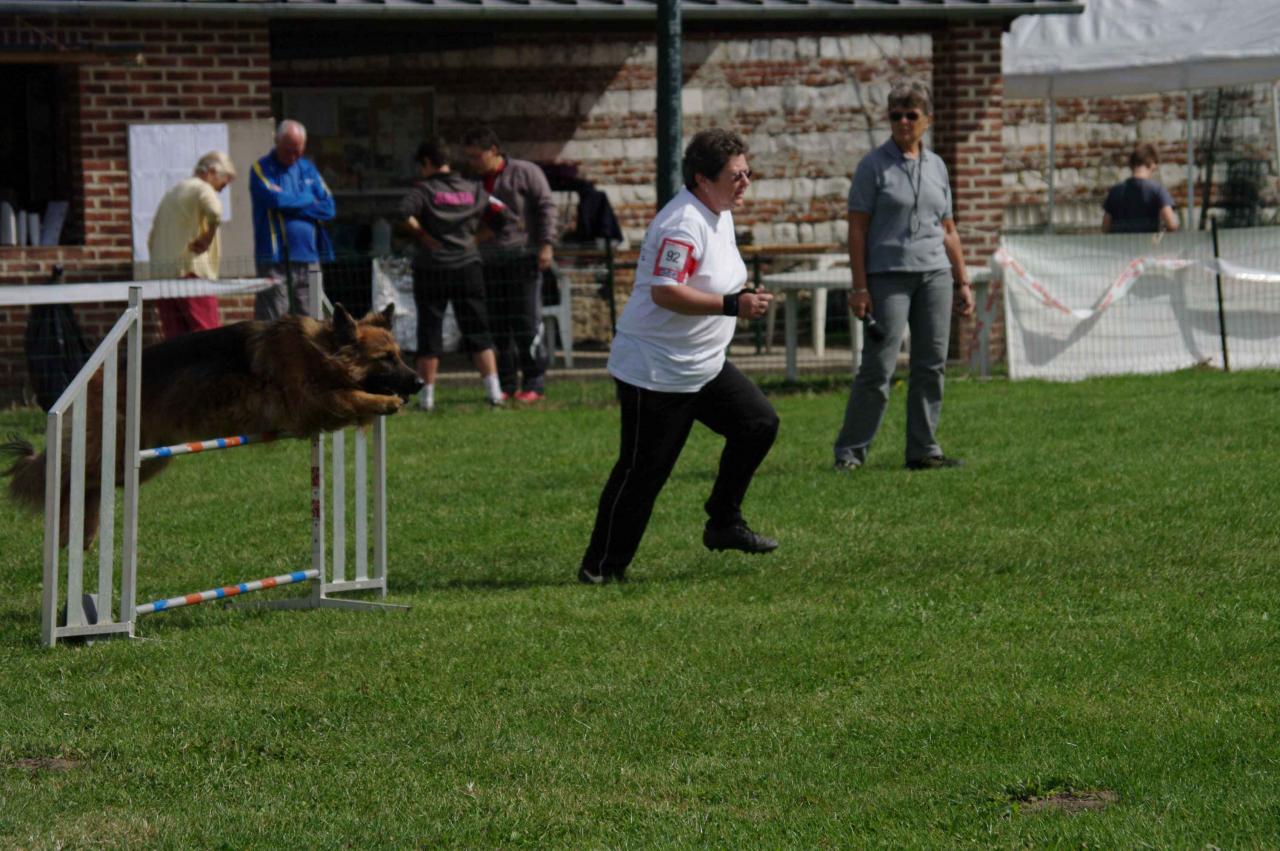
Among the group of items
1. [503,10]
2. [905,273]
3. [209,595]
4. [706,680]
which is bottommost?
[706,680]

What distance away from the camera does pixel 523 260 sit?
1466 cm

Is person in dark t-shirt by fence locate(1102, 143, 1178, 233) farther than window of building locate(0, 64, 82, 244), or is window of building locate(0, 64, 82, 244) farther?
Answer: person in dark t-shirt by fence locate(1102, 143, 1178, 233)

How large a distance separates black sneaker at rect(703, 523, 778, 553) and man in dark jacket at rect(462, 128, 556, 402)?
6.60m

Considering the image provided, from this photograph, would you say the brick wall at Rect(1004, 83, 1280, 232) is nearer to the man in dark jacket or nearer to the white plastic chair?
the white plastic chair

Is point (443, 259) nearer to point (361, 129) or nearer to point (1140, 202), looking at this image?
point (361, 129)

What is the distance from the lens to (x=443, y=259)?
14.2m

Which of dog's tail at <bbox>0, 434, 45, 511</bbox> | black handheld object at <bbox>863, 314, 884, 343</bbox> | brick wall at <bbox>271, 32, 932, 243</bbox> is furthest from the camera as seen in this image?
brick wall at <bbox>271, 32, 932, 243</bbox>

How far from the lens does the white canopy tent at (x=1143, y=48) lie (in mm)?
18359

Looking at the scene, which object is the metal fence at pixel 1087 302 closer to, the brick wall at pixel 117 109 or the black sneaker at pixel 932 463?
the brick wall at pixel 117 109

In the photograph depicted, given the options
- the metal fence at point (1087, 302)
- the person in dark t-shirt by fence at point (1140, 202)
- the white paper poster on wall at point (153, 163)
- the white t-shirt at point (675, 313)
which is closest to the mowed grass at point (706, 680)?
the white t-shirt at point (675, 313)

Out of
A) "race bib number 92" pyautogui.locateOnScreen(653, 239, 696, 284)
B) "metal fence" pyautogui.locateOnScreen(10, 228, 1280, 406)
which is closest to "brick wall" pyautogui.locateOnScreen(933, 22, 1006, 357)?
"metal fence" pyautogui.locateOnScreen(10, 228, 1280, 406)

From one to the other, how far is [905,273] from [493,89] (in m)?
8.99

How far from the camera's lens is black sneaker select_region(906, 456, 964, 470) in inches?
422

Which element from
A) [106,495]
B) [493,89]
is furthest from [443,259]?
[106,495]
